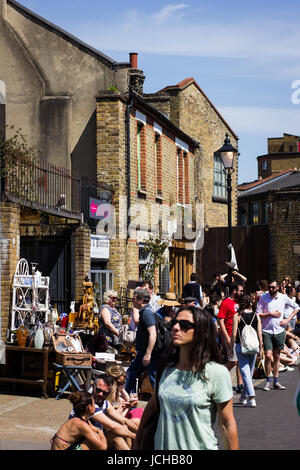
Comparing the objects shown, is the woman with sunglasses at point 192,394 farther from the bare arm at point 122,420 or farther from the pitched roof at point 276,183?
the pitched roof at point 276,183

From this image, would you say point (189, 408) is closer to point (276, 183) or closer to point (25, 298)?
point (25, 298)

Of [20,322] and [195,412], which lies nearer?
[195,412]

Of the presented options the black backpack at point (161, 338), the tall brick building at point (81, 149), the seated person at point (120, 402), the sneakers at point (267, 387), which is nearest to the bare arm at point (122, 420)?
the seated person at point (120, 402)

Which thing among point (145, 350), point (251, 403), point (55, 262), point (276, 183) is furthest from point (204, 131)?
point (145, 350)

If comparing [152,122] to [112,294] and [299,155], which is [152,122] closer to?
[112,294]

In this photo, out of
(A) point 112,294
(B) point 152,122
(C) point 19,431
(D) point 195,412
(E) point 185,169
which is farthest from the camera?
(E) point 185,169

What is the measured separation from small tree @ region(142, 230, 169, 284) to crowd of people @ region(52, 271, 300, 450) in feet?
29.6

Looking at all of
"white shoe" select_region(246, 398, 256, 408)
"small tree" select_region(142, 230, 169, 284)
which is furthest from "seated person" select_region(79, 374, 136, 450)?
"small tree" select_region(142, 230, 169, 284)

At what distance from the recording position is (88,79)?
835 inches

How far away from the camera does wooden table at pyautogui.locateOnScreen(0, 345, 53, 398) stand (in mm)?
12117

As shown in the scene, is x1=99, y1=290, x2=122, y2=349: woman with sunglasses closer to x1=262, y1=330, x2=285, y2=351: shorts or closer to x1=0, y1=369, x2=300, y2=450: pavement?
x1=0, y1=369, x2=300, y2=450: pavement

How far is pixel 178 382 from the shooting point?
4.73 m
